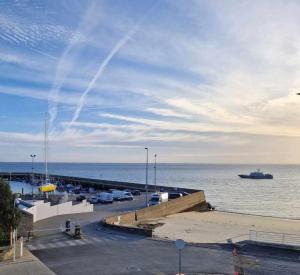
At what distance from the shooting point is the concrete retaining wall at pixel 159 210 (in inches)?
1479

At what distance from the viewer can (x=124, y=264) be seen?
2116cm

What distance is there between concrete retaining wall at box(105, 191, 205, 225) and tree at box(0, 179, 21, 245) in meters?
11.3

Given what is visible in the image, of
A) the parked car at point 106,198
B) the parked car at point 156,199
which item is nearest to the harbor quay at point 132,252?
the parked car at point 156,199

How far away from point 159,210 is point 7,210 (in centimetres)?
2727

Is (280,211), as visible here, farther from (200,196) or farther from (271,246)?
(271,246)

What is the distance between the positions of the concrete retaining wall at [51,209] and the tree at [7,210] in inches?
410

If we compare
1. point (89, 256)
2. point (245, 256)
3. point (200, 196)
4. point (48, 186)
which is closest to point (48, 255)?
point (89, 256)

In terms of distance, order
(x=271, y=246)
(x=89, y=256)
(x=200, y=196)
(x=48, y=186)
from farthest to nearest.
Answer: (x=48, y=186) < (x=200, y=196) < (x=271, y=246) < (x=89, y=256)

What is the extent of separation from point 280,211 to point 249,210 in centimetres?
563

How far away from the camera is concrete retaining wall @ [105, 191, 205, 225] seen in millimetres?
37572

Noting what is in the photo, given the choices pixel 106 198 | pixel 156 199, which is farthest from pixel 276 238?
pixel 106 198

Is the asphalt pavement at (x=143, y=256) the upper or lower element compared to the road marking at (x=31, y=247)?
upper

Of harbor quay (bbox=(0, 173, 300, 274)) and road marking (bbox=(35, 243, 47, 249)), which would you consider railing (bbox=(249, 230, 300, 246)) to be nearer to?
harbor quay (bbox=(0, 173, 300, 274))

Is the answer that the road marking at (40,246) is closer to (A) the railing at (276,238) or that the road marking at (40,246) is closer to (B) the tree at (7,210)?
(B) the tree at (7,210)
